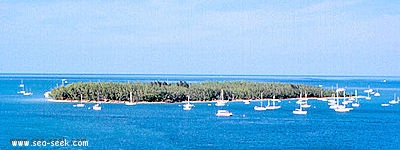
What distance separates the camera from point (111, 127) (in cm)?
6200

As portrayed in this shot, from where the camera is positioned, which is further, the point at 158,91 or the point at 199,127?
the point at 158,91

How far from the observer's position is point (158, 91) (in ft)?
332

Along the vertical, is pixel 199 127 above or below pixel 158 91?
below

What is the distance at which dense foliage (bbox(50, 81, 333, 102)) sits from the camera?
101 metres

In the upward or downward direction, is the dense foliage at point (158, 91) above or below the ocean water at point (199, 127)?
above

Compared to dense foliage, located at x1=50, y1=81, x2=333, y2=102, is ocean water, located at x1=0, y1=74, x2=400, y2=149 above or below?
below

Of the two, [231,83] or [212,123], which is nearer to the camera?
[212,123]

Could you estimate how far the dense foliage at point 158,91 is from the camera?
101m

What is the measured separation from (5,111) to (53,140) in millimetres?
35524

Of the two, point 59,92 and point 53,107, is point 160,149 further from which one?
point 59,92

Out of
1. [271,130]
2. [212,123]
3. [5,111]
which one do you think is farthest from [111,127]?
[5,111]

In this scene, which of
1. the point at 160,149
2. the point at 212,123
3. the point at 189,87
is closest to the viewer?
the point at 160,149

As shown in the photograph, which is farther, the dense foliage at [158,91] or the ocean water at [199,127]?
the dense foliage at [158,91]

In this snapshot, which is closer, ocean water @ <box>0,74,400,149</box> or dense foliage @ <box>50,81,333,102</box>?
ocean water @ <box>0,74,400,149</box>
